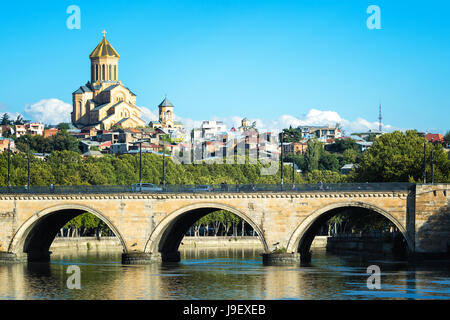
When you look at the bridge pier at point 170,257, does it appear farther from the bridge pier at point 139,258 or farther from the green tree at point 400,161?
the green tree at point 400,161

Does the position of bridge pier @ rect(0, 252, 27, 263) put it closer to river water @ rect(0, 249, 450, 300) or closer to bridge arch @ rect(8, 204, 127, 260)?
bridge arch @ rect(8, 204, 127, 260)

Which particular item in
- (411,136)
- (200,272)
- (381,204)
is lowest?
(200,272)

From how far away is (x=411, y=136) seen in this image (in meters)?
88.3

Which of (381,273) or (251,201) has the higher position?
(251,201)

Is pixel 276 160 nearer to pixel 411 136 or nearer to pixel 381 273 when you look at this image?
pixel 411 136

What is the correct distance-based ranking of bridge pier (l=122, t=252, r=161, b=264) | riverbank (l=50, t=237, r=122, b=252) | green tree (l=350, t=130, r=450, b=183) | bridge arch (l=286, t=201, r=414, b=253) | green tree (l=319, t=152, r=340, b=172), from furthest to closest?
green tree (l=319, t=152, r=340, b=172) < riverbank (l=50, t=237, r=122, b=252) < green tree (l=350, t=130, r=450, b=183) < bridge pier (l=122, t=252, r=161, b=264) < bridge arch (l=286, t=201, r=414, b=253)

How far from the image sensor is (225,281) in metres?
58.8

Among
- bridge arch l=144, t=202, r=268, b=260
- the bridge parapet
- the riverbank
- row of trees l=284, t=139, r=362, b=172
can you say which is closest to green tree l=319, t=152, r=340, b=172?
row of trees l=284, t=139, r=362, b=172

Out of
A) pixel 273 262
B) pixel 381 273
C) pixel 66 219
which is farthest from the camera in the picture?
pixel 66 219

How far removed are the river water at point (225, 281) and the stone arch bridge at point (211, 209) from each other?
1.81 m

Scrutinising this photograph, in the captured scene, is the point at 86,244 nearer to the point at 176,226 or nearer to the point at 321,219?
the point at 176,226

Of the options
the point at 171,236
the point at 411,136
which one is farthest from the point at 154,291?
the point at 411,136

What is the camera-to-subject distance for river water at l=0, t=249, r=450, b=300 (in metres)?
51.2

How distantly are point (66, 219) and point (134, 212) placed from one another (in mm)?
11396
